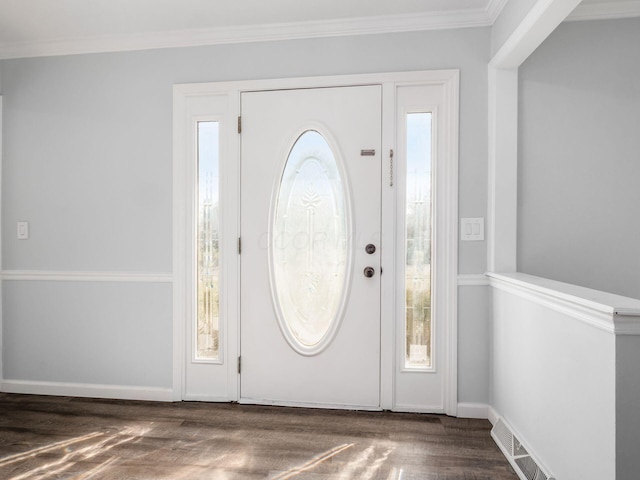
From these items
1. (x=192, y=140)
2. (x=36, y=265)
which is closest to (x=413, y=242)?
(x=192, y=140)

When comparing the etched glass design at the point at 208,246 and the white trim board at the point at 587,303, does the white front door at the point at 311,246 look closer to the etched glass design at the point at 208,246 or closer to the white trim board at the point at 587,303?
the etched glass design at the point at 208,246

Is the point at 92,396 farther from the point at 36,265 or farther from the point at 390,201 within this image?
the point at 390,201

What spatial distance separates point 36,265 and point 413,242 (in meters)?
2.59

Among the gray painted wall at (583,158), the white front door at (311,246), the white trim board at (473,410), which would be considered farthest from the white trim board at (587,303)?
the white front door at (311,246)

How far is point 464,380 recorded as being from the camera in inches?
105

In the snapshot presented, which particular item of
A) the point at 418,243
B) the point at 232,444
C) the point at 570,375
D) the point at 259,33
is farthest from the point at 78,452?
the point at 259,33

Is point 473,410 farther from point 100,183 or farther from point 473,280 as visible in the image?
point 100,183

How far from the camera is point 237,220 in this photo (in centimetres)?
288

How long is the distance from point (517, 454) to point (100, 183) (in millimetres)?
2951

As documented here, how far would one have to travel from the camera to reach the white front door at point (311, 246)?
9.05 ft

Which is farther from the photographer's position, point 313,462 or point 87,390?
point 87,390

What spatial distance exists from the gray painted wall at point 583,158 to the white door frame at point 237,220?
43 centimetres

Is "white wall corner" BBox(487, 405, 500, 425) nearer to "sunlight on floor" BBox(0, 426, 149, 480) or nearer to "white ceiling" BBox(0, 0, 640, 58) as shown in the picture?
"sunlight on floor" BBox(0, 426, 149, 480)

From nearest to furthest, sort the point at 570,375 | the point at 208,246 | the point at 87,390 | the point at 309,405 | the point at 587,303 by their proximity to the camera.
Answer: the point at 587,303 < the point at 570,375 < the point at 309,405 < the point at 208,246 < the point at 87,390
